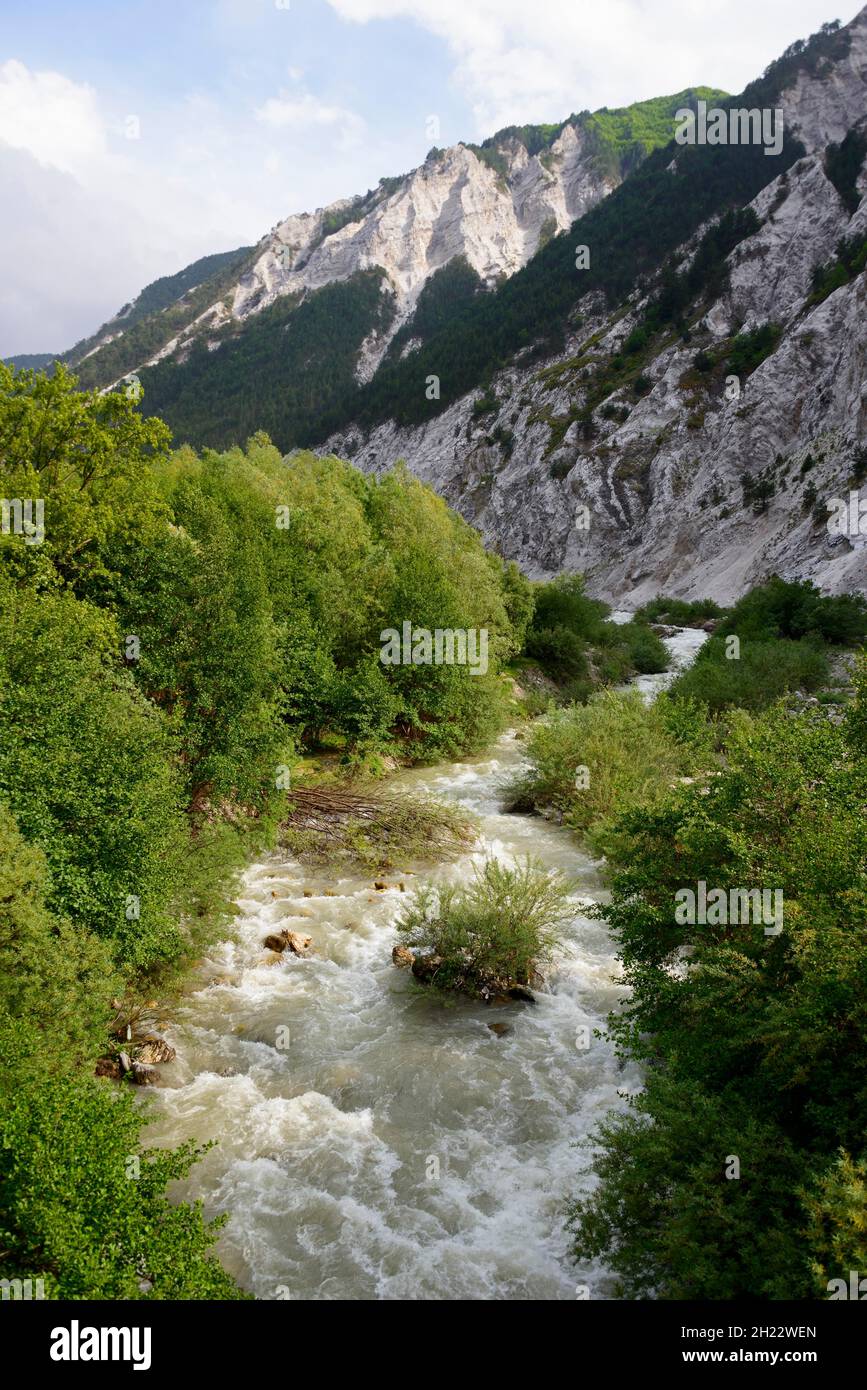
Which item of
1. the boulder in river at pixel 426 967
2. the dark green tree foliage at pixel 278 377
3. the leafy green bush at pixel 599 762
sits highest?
the dark green tree foliage at pixel 278 377

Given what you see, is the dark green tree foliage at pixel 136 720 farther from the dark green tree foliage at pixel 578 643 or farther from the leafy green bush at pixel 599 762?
the dark green tree foliage at pixel 578 643

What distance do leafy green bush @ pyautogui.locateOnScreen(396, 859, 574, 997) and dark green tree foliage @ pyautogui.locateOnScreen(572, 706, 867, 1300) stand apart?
272 centimetres

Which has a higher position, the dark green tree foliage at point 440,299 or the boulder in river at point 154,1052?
the dark green tree foliage at point 440,299

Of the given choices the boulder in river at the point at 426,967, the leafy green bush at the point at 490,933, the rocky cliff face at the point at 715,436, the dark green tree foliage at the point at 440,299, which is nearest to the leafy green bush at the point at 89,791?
the boulder in river at the point at 426,967

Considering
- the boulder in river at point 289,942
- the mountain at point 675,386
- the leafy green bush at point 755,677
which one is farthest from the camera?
the mountain at point 675,386

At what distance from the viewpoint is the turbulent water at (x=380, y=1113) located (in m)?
8.16

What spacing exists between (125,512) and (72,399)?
11.9 feet

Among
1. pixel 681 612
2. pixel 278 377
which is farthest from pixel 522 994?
pixel 278 377

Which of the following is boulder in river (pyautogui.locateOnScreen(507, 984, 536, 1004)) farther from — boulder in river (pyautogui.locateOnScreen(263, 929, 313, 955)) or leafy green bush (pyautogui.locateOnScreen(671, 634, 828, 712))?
leafy green bush (pyautogui.locateOnScreen(671, 634, 828, 712))

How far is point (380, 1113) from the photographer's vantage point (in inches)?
413

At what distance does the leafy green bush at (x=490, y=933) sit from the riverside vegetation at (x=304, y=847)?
52 mm

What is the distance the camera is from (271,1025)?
1238cm

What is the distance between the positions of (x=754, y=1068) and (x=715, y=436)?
8802 cm
